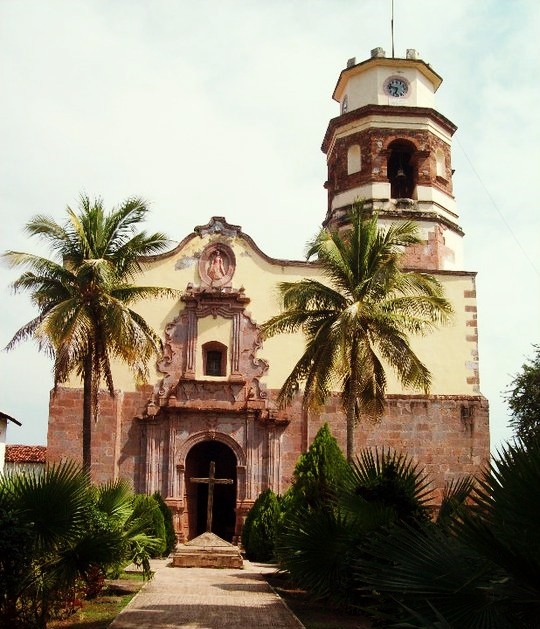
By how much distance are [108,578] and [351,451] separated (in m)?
6.08

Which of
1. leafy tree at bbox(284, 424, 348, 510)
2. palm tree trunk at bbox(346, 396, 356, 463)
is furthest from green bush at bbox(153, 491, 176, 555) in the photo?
palm tree trunk at bbox(346, 396, 356, 463)

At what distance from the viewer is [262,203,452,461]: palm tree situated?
19.4 m

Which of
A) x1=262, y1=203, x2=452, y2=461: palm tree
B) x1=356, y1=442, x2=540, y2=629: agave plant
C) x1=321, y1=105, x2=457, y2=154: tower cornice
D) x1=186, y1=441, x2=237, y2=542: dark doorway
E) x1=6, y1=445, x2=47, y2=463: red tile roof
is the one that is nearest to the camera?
x1=356, y1=442, x2=540, y2=629: agave plant

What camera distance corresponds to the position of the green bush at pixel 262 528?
22062 mm

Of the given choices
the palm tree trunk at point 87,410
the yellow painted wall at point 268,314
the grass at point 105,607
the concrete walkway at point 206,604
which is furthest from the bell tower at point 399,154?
the grass at point 105,607

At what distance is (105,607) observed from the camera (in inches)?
518

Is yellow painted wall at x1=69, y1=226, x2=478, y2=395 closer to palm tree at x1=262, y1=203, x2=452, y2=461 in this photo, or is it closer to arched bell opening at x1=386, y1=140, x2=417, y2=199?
arched bell opening at x1=386, y1=140, x2=417, y2=199

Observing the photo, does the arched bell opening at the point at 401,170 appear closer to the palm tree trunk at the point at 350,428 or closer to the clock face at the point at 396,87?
the clock face at the point at 396,87

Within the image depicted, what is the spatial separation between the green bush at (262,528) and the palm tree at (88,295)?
16.8 ft

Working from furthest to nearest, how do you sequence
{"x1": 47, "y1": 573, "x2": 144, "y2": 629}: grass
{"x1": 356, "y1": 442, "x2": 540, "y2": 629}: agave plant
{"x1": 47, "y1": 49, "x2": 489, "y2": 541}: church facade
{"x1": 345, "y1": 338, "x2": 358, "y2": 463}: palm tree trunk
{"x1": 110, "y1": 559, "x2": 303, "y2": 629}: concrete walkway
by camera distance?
{"x1": 47, "y1": 49, "x2": 489, "y2": 541}: church facade < {"x1": 345, "y1": 338, "x2": 358, "y2": 463}: palm tree trunk < {"x1": 110, "y1": 559, "x2": 303, "y2": 629}: concrete walkway < {"x1": 47, "y1": 573, "x2": 144, "y2": 629}: grass < {"x1": 356, "y1": 442, "x2": 540, "y2": 629}: agave plant

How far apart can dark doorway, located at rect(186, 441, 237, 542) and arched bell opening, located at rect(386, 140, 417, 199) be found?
385 inches

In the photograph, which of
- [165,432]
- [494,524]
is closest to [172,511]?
[165,432]

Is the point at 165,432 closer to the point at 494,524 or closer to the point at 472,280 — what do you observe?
the point at 472,280

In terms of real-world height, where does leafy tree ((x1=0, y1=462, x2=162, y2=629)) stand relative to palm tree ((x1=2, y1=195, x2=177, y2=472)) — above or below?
below
